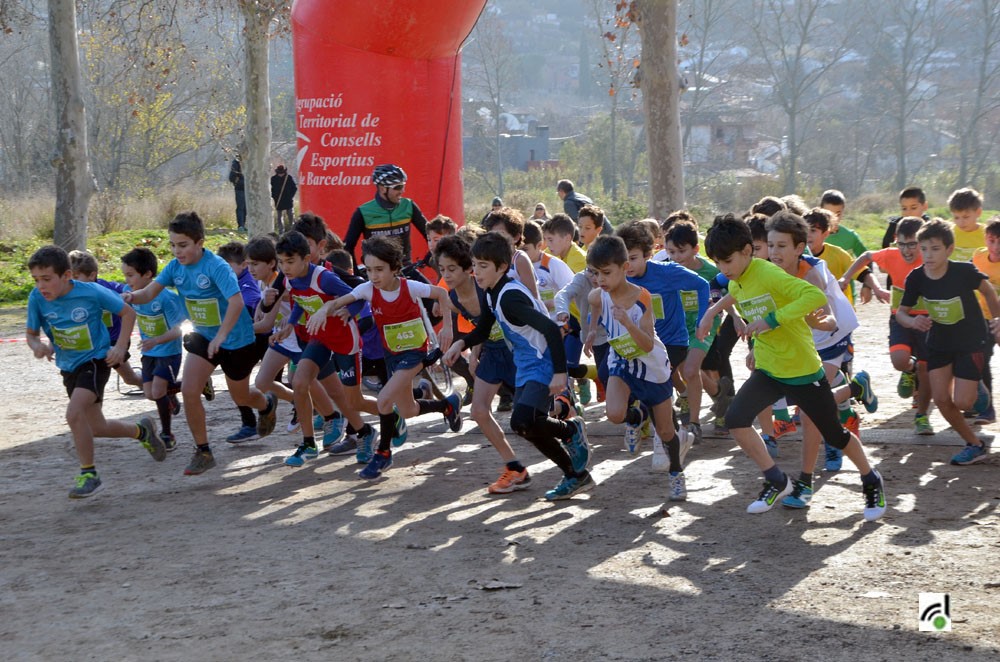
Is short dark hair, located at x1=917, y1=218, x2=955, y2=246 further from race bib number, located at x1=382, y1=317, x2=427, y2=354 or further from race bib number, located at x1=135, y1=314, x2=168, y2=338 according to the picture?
race bib number, located at x1=135, y1=314, x2=168, y2=338

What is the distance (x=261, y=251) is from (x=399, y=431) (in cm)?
153

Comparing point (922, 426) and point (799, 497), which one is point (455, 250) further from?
point (922, 426)

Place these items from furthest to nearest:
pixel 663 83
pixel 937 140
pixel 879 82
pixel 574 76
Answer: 1. pixel 574 76
2. pixel 937 140
3. pixel 879 82
4. pixel 663 83

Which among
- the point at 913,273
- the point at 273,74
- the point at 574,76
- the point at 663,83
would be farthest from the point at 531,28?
the point at 913,273

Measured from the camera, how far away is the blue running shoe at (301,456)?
7.58 meters

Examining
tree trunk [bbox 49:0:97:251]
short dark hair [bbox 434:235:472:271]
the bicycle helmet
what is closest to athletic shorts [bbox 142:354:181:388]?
short dark hair [bbox 434:235:472:271]

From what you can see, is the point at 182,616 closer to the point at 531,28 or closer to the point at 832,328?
the point at 832,328

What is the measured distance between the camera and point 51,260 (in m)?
6.84

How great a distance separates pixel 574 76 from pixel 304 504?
122 meters

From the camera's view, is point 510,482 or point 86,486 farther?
point 86,486

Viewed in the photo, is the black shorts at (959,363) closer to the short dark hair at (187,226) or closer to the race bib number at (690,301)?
the race bib number at (690,301)

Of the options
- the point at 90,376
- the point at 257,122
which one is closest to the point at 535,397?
the point at 90,376

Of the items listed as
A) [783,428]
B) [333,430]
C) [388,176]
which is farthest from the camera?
[388,176]

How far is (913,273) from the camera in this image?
7.07 m
